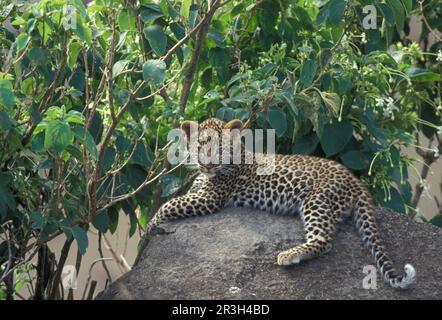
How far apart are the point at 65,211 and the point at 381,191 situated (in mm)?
2674

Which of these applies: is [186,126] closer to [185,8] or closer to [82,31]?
[185,8]

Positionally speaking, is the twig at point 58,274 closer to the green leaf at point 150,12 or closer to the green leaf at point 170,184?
the green leaf at point 170,184

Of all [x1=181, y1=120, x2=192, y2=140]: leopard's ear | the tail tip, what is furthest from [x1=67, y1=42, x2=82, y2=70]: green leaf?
the tail tip

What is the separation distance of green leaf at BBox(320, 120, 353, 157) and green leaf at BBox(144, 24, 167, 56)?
1867 mm

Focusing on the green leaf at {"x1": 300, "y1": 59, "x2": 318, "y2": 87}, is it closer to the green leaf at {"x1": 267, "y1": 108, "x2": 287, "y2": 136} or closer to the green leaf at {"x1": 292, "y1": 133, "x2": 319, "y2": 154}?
the green leaf at {"x1": 267, "y1": 108, "x2": 287, "y2": 136}

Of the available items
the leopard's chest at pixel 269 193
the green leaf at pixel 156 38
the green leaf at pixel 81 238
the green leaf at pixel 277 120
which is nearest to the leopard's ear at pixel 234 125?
the green leaf at pixel 277 120

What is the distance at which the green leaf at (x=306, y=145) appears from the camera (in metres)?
9.01

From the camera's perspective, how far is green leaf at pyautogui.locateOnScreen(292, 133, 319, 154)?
29.6 ft

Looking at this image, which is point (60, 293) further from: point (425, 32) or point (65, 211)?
point (425, 32)

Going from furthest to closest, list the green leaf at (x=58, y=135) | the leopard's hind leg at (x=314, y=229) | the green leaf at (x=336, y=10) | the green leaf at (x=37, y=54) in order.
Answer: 1. the green leaf at (x=336, y=10)
2. the leopard's hind leg at (x=314, y=229)
3. the green leaf at (x=37, y=54)
4. the green leaf at (x=58, y=135)

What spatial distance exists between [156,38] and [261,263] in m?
1.69

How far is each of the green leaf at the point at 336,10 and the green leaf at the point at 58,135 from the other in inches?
86.6

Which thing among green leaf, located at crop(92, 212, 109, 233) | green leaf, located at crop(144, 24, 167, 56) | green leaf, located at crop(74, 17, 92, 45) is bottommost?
green leaf, located at crop(92, 212, 109, 233)

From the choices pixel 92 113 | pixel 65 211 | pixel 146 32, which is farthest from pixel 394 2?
pixel 65 211
